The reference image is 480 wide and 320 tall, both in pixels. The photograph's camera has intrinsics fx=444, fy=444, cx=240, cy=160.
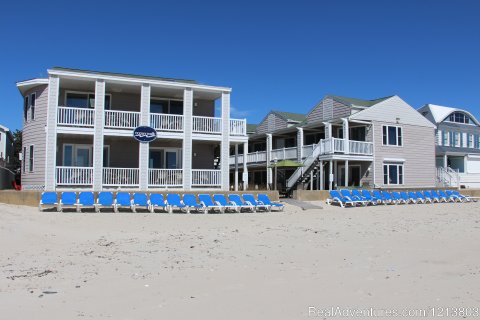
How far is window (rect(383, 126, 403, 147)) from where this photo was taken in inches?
1232

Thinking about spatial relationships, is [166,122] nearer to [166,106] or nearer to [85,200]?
[166,106]

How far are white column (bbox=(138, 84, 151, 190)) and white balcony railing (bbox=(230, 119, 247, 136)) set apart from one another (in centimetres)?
460

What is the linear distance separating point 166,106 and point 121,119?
11.4 feet

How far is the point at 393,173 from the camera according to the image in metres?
31.5

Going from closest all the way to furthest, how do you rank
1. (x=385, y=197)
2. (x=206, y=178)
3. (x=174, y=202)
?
1. (x=174, y=202)
2. (x=206, y=178)
3. (x=385, y=197)

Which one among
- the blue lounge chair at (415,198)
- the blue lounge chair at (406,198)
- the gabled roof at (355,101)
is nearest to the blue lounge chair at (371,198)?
the blue lounge chair at (406,198)

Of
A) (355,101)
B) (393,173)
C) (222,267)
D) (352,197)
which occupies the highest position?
(355,101)

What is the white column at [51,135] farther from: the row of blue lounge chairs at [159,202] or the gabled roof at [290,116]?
the gabled roof at [290,116]

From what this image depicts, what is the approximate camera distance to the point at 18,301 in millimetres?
6211

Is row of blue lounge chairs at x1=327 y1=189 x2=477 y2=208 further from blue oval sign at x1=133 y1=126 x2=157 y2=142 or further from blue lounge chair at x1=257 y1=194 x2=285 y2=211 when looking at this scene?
blue oval sign at x1=133 y1=126 x2=157 y2=142

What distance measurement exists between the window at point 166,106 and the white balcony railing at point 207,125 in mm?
1899

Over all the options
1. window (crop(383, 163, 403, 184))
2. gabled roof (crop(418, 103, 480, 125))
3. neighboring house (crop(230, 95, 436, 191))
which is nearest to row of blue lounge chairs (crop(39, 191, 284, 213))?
neighboring house (crop(230, 95, 436, 191))

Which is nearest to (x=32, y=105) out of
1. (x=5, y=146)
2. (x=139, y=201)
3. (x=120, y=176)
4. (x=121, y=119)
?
(x=121, y=119)

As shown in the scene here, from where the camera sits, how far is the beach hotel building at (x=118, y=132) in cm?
2048
